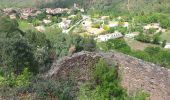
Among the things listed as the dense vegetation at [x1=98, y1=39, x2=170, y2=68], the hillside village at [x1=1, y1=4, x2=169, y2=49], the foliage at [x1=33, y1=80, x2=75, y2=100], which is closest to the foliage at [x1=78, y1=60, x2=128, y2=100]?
the foliage at [x1=33, y1=80, x2=75, y2=100]

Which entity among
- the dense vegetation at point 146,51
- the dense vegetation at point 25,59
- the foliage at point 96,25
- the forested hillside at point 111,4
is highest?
the dense vegetation at point 25,59

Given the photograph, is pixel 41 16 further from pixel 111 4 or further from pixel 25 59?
pixel 25 59

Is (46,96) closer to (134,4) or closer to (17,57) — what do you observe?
(17,57)

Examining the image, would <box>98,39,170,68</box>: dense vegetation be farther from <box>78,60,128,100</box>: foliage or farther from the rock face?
<box>78,60,128,100</box>: foliage

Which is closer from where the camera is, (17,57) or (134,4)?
(17,57)

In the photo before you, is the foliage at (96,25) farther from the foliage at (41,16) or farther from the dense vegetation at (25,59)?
the dense vegetation at (25,59)

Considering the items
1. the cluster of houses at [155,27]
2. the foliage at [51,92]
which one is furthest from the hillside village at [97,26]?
the foliage at [51,92]

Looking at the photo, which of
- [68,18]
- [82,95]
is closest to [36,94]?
[82,95]

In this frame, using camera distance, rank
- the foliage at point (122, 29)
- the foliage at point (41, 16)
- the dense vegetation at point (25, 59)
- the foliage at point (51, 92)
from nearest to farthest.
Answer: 1. the foliage at point (51, 92)
2. the dense vegetation at point (25, 59)
3. the foliage at point (122, 29)
4. the foliage at point (41, 16)
